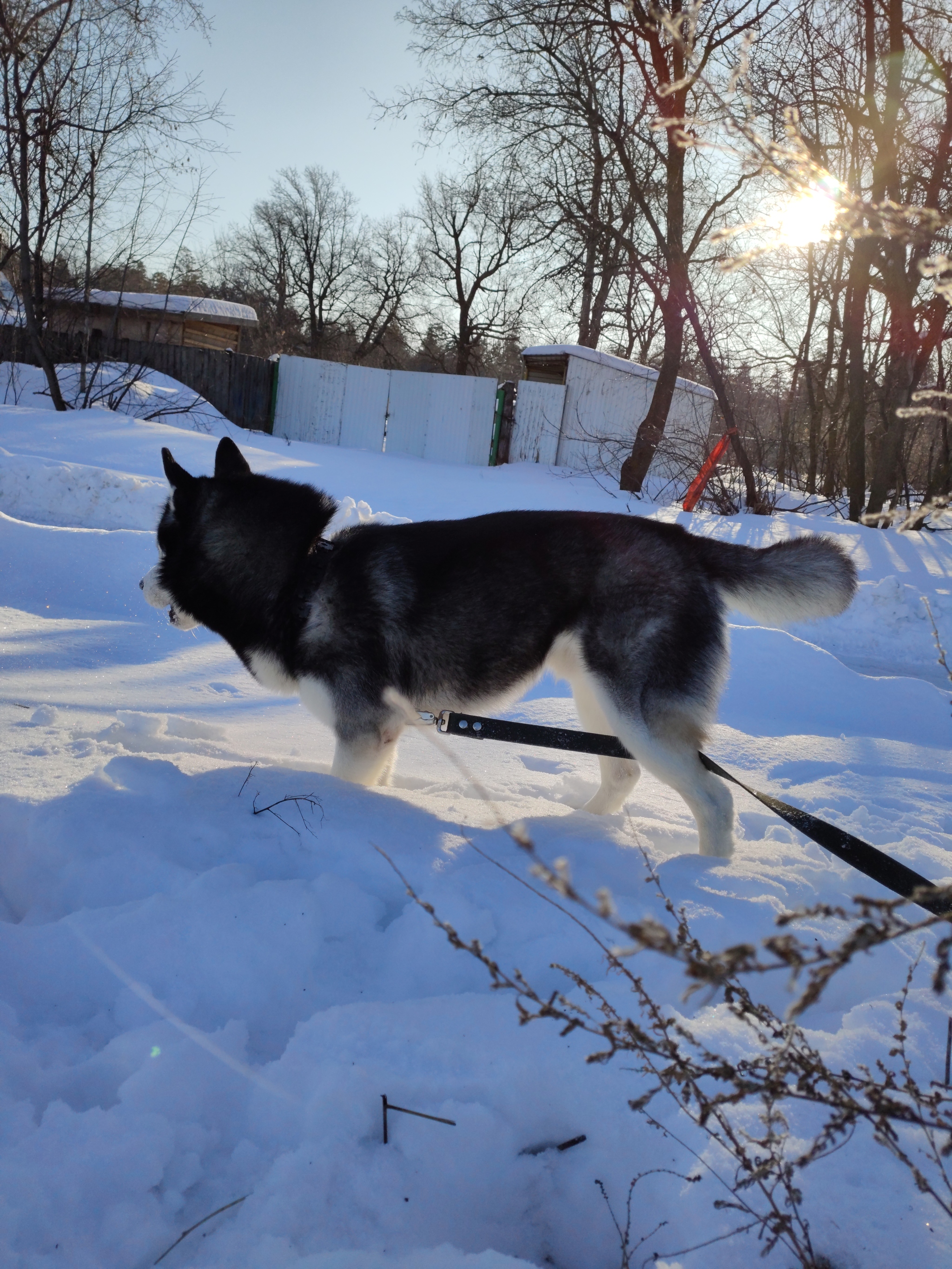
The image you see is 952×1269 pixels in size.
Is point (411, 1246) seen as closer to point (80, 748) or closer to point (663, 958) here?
point (663, 958)

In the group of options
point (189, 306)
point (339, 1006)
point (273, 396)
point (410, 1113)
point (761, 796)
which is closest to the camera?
point (410, 1113)

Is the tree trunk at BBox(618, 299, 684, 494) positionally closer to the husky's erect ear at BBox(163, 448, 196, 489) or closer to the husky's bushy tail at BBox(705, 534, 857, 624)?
the husky's bushy tail at BBox(705, 534, 857, 624)

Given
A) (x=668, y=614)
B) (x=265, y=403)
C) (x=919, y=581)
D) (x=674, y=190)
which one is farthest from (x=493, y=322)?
(x=668, y=614)

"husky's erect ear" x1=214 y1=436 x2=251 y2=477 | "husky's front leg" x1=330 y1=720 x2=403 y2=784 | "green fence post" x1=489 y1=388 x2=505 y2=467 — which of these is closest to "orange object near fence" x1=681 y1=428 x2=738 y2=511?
"green fence post" x1=489 y1=388 x2=505 y2=467

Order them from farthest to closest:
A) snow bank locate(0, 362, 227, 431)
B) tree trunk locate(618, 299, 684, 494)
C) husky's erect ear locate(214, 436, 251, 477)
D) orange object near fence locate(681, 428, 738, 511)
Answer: snow bank locate(0, 362, 227, 431) < tree trunk locate(618, 299, 684, 494) < orange object near fence locate(681, 428, 738, 511) < husky's erect ear locate(214, 436, 251, 477)

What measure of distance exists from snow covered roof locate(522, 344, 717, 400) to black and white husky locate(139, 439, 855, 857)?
1554cm

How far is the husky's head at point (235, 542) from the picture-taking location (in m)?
3.49

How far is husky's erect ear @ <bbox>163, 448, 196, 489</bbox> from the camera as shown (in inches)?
138

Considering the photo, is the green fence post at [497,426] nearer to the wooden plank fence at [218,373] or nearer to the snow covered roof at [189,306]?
the wooden plank fence at [218,373]

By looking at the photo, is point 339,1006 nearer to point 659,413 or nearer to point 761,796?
point 761,796

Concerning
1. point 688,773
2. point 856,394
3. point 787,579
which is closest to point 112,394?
point 856,394

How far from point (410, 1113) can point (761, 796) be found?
53.2 inches

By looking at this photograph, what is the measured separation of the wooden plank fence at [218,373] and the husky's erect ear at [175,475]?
16360 mm

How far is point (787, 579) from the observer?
317 cm
